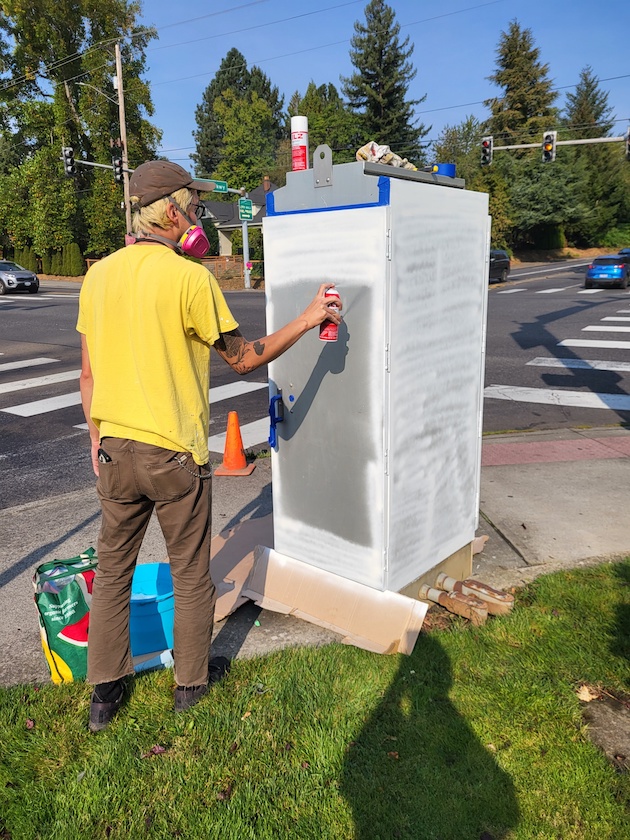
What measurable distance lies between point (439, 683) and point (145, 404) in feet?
5.73

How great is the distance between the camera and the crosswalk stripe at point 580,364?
11.1 metres

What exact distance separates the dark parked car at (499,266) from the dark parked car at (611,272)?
16.9 ft

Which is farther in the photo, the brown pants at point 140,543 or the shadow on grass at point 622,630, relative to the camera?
the shadow on grass at point 622,630

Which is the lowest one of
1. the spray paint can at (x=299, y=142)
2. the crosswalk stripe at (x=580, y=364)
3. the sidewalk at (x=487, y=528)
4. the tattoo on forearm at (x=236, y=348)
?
the crosswalk stripe at (x=580, y=364)

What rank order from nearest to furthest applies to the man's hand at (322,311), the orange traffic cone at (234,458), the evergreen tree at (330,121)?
1. the man's hand at (322,311)
2. the orange traffic cone at (234,458)
3. the evergreen tree at (330,121)

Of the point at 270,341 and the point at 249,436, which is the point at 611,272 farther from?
the point at 270,341

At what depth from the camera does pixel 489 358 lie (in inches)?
476

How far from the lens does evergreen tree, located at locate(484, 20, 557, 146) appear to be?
195ft

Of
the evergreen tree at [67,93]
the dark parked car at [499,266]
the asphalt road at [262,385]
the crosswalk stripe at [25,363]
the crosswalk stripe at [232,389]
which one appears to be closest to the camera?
the asphalt road at [262,385]

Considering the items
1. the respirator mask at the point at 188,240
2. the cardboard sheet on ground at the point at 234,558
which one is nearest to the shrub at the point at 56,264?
the cardboard sheet on ground at the point at 234,558

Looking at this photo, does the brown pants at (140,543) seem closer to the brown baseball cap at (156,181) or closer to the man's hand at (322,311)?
the man's hand at (322,311)

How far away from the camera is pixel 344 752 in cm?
254

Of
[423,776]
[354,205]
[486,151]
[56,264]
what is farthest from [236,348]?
[56,264]

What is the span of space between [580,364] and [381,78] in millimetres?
48344
